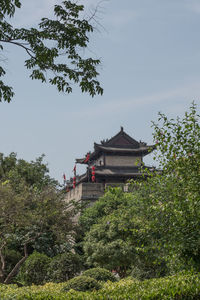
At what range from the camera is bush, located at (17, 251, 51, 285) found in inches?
644

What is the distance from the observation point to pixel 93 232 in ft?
61.7

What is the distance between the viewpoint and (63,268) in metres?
15.5

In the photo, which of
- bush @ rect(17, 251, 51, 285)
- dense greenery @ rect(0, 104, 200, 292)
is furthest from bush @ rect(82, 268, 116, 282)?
bush @ rect(17, 251, 51, 285)

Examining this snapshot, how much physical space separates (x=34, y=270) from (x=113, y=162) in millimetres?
→ 23311

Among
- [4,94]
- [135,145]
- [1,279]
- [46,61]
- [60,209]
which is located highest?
[135,145]

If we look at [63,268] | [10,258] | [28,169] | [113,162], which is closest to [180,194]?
[63,268]

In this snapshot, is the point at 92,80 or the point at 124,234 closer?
the point at 92,80

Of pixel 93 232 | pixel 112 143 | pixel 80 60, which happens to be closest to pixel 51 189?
pixel 93 232

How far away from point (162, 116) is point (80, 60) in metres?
2.42

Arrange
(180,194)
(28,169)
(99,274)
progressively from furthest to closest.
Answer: (28,169) → (99,274) → (180,194)

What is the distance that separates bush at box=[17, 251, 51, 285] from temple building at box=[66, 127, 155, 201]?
16.7 m

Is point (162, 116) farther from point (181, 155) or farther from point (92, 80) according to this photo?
point (92, 80)

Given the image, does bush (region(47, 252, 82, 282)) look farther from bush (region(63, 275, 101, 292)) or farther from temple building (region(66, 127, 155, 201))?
temple building (region(66, 127, 155, 201))

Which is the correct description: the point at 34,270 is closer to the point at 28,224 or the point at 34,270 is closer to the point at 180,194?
the point at 28,224
